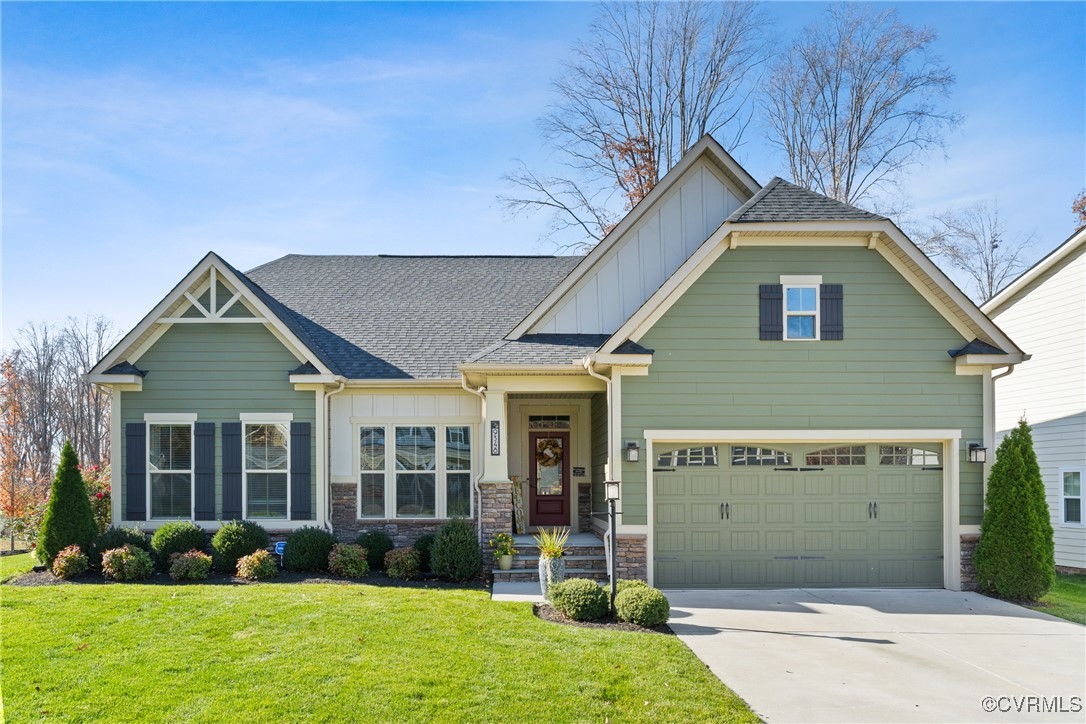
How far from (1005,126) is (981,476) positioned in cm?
904

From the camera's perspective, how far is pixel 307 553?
1261cm

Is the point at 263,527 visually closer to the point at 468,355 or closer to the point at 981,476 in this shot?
the point at 468,355

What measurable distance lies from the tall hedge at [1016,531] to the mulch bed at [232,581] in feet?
24.4

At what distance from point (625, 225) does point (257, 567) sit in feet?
26.4

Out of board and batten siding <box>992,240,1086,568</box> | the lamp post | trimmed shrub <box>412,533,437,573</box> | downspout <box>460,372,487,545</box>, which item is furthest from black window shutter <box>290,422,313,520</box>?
board and batten siding <box>992,240,1086,568</box>

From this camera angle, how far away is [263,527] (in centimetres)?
1338

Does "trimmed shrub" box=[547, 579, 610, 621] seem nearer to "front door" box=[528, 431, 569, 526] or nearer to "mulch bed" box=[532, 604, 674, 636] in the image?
"mulch bed" box=[532, 604, 674, 636]

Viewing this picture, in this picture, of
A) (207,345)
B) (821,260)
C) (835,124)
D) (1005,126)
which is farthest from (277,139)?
(835,124)

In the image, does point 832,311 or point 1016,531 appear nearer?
point 1016,531

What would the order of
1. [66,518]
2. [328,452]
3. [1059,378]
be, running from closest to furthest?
[66,518] < [328,452] < [1059,378]

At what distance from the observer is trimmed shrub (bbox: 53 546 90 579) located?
39.2 ft

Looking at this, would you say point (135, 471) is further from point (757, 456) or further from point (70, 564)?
point (757, 456)

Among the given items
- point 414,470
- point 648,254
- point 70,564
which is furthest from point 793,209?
point 70,564

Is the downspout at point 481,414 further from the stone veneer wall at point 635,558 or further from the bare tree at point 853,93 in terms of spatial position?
the bare tree at point 853,93
